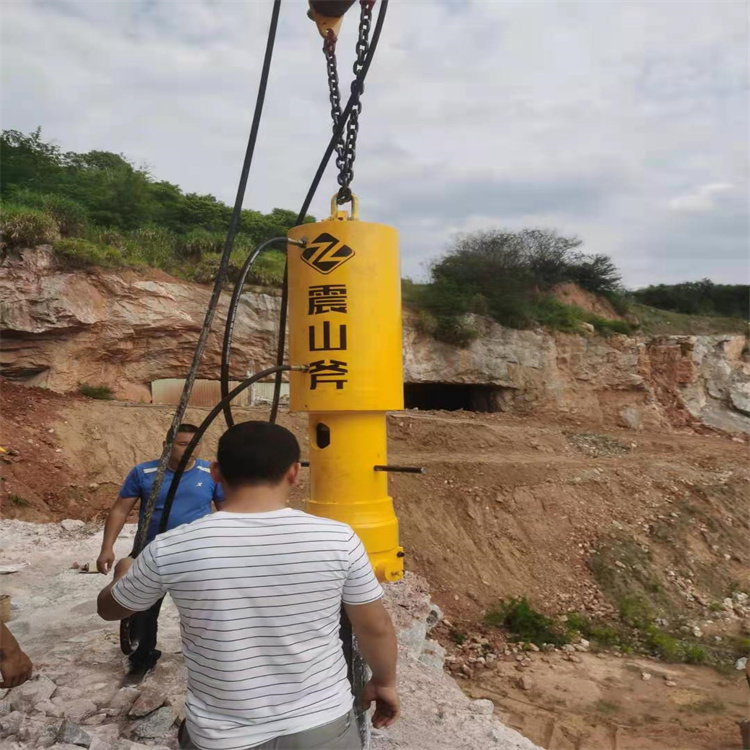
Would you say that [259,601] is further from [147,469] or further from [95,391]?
[95,391]

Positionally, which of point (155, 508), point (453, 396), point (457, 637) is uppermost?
point (155, 508)

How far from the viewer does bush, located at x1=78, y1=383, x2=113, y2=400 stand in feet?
41.1

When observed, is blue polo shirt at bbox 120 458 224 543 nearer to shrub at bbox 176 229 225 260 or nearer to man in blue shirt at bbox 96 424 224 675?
man in blue shirt at bbox 96 424 224 675

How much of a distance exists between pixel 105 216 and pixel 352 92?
14.5 meters

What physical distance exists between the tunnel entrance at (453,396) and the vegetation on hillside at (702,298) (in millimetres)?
14717

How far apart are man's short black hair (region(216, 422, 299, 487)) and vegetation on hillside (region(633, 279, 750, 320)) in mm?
29742

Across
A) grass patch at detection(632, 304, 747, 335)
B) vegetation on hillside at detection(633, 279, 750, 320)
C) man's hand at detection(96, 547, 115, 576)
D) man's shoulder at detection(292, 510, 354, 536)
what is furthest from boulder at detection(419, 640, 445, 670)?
vegetation on hillside at detection(633, 279, 750, 320)

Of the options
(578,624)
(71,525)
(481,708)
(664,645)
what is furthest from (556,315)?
(481,708)

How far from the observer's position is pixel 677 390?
744 inches

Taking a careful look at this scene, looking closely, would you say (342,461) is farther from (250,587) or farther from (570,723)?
(570,723)

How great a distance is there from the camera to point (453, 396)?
1970cm

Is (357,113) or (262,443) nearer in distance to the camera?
(262,443)

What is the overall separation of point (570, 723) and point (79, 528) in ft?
21.0

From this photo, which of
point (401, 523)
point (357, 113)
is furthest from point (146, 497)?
point (401, 523)
